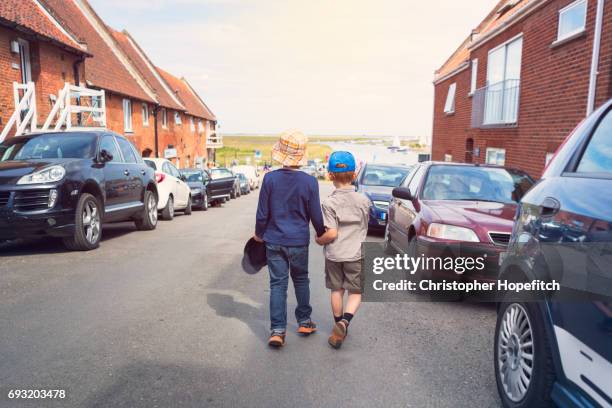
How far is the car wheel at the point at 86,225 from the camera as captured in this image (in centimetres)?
799

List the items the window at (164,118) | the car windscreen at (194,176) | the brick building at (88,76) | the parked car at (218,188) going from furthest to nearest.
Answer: the window at (164,118) < the parked car at (218,188) < the car windscreen at (194,176) < the brick building at (88,76)

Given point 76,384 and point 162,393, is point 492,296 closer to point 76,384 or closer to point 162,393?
point 162,393

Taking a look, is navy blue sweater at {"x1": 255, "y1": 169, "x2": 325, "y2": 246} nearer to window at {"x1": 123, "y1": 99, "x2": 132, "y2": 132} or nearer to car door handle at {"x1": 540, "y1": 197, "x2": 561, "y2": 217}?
car door handle at {"x1": 540, "y1": 197, "x2": 561, "y2": 217}

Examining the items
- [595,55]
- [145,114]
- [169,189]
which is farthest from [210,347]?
[145,114]

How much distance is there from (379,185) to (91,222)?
23.4ft

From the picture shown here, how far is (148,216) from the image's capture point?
11289mm

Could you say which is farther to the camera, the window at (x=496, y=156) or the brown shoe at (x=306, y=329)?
the window at (x=496, y=156)

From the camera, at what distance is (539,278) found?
2.80 metres

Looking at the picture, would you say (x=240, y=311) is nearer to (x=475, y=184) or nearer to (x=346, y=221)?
(x=346, y=221)

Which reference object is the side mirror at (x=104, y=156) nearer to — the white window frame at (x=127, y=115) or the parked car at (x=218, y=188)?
the parked car at (x=218, y=188)

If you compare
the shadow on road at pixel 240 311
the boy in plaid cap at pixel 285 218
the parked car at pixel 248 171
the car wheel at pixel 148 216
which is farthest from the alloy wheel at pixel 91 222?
the parked car at pixel 248 171

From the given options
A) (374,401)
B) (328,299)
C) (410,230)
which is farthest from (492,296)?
(374,401)

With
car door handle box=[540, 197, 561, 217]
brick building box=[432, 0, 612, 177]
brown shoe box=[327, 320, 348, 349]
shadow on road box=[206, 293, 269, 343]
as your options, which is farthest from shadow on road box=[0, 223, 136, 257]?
brick building box=[432, 0, 612, 177]

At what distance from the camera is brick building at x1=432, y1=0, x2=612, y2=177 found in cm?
1054
